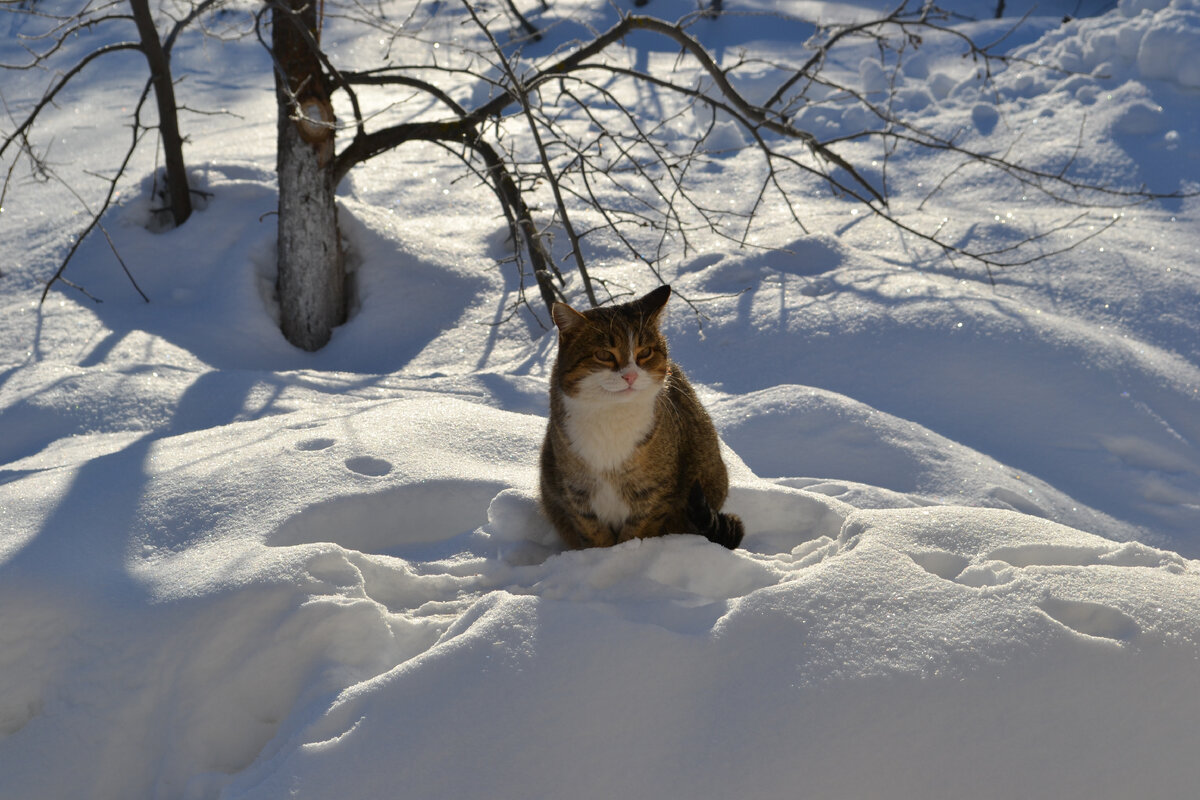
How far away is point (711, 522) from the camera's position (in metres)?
2.30

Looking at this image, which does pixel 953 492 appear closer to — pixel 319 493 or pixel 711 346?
pixel 711 346

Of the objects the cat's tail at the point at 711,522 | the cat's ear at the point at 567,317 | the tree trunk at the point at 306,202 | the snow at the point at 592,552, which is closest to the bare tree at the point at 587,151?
the tree trunk at the point at 306,202

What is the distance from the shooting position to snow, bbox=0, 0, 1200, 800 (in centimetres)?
182

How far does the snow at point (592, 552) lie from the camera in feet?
5.98

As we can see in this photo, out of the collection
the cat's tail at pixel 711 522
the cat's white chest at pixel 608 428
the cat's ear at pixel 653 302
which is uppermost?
the cat's ear at pixel 653 302

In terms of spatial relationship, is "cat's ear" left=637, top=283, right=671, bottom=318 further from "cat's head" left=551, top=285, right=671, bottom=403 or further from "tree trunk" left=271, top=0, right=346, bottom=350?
"tree trunk" left=271, top=0, right=346, bottom=350

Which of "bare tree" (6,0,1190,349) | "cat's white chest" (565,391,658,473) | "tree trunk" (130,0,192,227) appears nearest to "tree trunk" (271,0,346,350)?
"bare tree" (6,0,1190,349)

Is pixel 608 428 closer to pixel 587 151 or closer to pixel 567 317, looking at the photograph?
pixel 567 317

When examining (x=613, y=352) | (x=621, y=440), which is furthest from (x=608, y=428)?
(x=613, y=352)

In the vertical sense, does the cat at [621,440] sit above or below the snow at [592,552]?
above

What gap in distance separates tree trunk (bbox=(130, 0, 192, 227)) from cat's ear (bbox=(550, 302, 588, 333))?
4313mm

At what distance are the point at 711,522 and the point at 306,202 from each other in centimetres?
381

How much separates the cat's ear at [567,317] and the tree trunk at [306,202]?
3.26 m

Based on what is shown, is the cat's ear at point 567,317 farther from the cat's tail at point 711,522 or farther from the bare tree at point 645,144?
the bare tree at point 645,144
